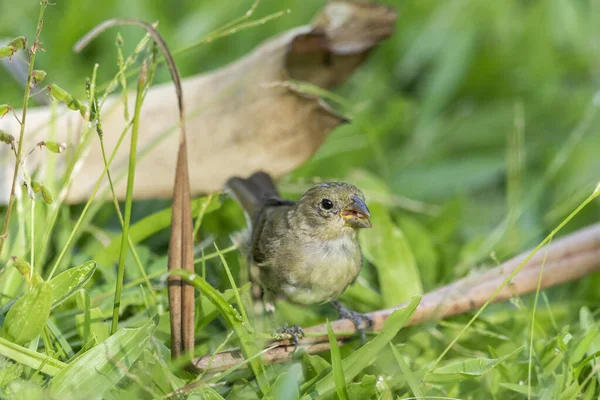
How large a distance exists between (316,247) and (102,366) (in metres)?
1.00

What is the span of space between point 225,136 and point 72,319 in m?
1.30

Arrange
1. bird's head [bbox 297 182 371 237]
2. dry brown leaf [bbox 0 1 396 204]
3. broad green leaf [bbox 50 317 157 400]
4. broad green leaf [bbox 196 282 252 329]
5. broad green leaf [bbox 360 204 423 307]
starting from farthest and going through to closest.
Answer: dry brown leaf [bbox 0 1 396 204], broad green leaf [bbox 360 204 423 307], bird's head [bbox 297 182 371 237], broad green leaf [bbox 196 282 252 329], broad green leaf [bbox 50 317 157 400]

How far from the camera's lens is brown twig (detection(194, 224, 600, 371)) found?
272 centimetres

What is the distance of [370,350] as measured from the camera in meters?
2.52

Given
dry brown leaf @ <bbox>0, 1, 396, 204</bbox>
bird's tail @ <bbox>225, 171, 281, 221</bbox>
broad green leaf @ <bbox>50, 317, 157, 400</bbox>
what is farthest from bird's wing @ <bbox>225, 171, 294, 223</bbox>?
broad green leaf @ <bbox>50, 317, 157, 400</bbox>

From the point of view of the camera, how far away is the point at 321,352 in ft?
9.20

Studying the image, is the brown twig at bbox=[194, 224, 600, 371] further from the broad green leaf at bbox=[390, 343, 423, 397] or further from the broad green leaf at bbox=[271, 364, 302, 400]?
the broad green leaf at bbox=[390, 343, 423, 397]

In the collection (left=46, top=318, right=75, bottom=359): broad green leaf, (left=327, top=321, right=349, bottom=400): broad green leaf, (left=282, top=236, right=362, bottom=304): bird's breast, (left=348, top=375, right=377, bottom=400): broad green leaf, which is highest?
(left=46, top=318, right=75, bottom=359): broad green leaf

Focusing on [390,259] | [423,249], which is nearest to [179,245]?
[390,259]

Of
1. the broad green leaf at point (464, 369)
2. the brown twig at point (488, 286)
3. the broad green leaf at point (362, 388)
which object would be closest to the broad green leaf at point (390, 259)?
the brown twig at point (488, 286)

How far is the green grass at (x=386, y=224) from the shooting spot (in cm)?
247

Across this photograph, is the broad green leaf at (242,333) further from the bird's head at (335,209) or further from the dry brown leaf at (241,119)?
the dry brown leaf at (241,119)

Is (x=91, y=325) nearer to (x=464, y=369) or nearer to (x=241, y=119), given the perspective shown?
(x=464, y=369)

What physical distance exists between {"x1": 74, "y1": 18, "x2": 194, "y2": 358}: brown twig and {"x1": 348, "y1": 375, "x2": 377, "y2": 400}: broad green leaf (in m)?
0.51
